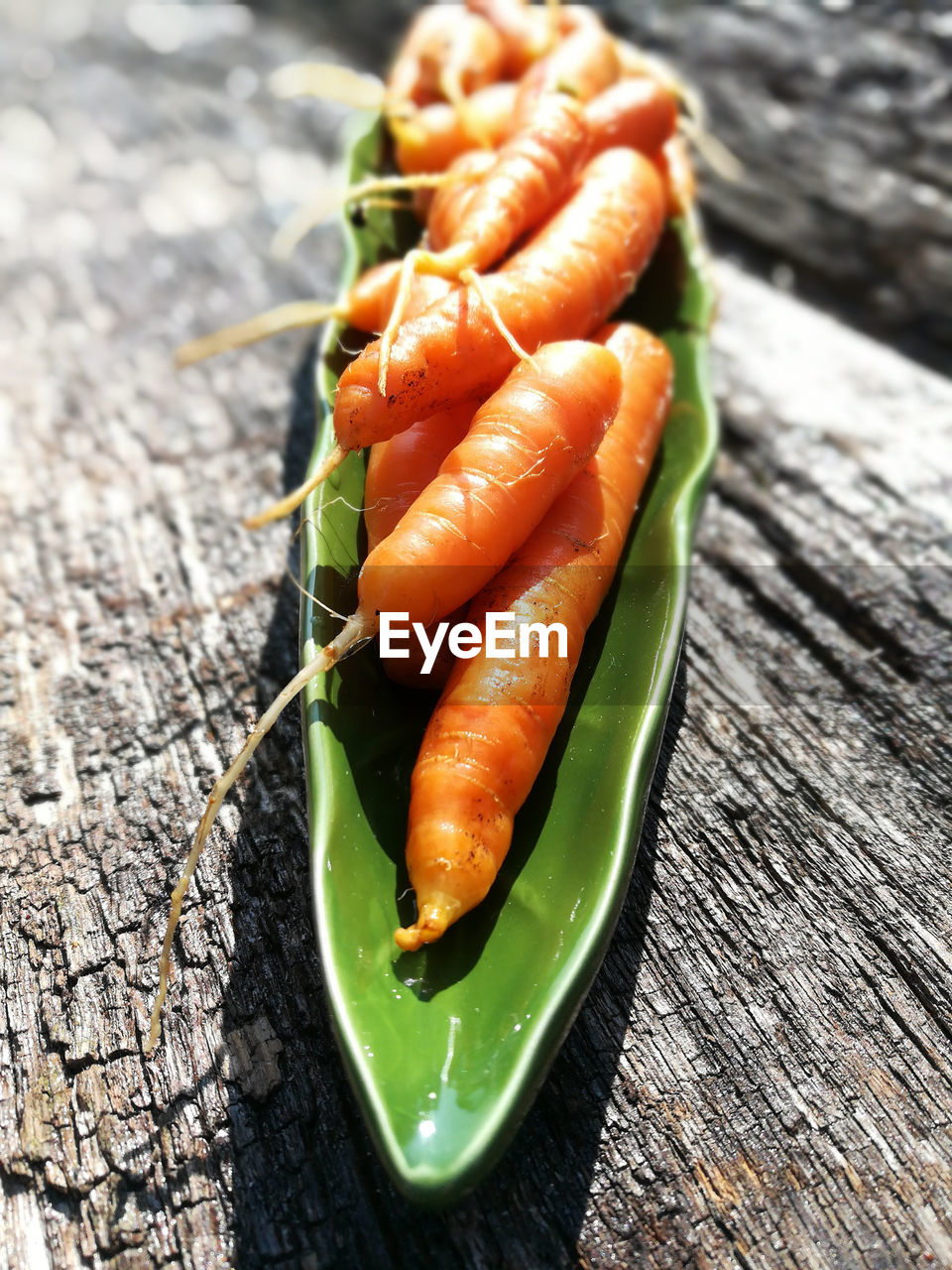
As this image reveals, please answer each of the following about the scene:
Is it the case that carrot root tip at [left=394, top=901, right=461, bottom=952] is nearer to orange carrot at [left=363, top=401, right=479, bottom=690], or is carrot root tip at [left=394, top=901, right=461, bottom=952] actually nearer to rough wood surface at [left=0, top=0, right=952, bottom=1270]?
rough wood surface at [left=0, top=0, right=952, bottom=1270]

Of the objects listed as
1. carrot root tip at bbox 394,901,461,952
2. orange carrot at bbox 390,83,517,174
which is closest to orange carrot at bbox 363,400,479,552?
carrot root tip at bbox 394,901,461,952

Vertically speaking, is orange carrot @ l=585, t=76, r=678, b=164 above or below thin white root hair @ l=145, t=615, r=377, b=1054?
above

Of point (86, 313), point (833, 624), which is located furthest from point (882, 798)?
point (86, 313)

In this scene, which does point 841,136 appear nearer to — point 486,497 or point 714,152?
point 714,152

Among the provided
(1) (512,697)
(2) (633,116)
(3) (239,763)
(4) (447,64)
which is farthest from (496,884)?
(4) (447,64)

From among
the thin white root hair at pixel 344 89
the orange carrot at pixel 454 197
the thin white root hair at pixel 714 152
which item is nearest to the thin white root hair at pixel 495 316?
the orange carrot at pixel 454 197

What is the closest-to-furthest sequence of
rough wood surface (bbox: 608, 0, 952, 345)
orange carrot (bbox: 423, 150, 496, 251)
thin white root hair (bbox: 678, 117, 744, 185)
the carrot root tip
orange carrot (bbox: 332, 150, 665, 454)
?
the carrot root tip < orange carrot (bbox: 332, 150, 665, 454) < orange carrot (bbox: 423, 150, 496, 251) < thin white root hair (bbox: 678, 117, 744, 185) < rough wood surface (bbox: 608, 0, 952, 345)

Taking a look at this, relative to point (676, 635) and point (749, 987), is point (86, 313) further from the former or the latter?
point (749, 987)
